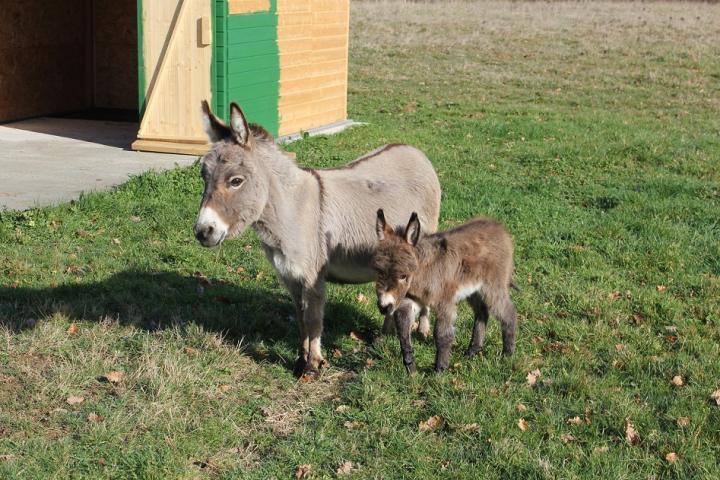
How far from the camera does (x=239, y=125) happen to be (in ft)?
18.2

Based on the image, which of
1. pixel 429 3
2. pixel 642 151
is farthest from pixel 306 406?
pixel 429 3

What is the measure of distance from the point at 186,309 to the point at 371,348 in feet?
5.44

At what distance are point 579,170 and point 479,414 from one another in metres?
7.79

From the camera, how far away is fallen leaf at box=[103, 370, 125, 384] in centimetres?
579

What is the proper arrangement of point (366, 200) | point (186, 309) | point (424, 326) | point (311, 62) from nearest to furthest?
point (366, 200)
point (424, 326)
point (186, 309)
point (311, 62)

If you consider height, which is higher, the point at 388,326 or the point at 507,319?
the point at 507,319

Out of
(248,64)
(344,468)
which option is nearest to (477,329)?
(344,468)

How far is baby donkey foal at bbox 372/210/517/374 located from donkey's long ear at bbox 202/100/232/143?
3.78 ft

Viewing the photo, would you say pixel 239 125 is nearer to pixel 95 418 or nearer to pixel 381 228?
pixel 381 228

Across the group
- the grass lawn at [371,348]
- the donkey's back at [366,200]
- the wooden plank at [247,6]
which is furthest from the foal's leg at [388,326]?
the wooden plank at [247,6]

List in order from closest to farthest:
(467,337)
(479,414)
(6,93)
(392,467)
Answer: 1. (392,467)
2. (479,414)
3. (467,337)
4. (6,93)

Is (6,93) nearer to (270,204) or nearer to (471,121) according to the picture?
(471,121)

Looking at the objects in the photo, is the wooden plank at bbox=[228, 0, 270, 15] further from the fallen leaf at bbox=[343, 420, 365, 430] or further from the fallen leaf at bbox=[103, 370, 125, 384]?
the fallen leaf at bbox=[343, 420, 365, 430]

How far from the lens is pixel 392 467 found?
486cm
